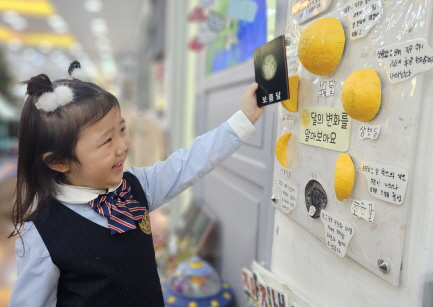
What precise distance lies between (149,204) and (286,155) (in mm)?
408

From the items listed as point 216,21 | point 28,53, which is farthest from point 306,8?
point 28,53

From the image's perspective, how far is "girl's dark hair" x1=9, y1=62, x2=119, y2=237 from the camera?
2.31 ft

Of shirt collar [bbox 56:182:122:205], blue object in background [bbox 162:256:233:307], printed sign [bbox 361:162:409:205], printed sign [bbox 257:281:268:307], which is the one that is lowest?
blue object in background [bbox 162:256:233:307]

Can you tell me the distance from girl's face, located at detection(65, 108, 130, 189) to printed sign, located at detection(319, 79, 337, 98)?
455 mm

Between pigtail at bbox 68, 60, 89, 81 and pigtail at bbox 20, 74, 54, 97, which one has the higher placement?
pigtail at bbox 68, 60, 89, 81

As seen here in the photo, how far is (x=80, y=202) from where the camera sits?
751mm

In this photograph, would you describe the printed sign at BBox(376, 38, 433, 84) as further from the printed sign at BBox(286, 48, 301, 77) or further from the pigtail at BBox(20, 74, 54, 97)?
the pigtail at BBox(20, 74, 54, 97)

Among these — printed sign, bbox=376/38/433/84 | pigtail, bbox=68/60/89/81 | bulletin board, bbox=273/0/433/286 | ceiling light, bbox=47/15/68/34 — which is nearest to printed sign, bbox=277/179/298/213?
bulletin board, bbox=273/0/433/286

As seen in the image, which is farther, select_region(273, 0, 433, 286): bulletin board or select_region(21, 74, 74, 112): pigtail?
select_region(21, 74, 74, 112): pigtail

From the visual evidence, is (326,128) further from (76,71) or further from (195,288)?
(195,288)

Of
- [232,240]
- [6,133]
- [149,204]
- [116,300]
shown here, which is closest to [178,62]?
[232,240]

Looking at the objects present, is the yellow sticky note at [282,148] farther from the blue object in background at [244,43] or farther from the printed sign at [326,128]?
the blue object in background at [244,43]

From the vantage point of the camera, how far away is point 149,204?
0.90 m

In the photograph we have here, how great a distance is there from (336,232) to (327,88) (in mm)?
272
